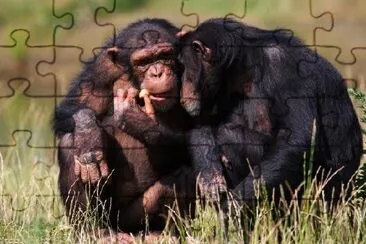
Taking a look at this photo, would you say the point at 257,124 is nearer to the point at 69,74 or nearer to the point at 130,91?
the point at 130,91

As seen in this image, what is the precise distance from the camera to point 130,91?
823 cm

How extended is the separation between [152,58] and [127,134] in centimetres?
51

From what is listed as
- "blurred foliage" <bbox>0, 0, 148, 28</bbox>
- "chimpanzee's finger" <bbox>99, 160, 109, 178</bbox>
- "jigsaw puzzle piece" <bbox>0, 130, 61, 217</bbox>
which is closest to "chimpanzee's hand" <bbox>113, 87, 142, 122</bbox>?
"chimpanzee's finger" <bbox>99, 160, 109, 178</bbox>

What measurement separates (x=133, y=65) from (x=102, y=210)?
90cm

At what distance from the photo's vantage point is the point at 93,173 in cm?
811

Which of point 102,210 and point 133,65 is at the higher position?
point 133,65

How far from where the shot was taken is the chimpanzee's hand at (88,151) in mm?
8117

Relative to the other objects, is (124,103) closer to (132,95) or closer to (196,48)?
(132,95)

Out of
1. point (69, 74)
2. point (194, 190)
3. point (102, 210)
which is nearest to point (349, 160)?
point (194, 190)

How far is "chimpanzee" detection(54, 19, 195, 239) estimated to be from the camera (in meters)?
8.14

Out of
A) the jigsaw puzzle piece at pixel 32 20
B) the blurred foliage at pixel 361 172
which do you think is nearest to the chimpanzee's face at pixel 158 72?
the blurred foliage at pixel 361 172

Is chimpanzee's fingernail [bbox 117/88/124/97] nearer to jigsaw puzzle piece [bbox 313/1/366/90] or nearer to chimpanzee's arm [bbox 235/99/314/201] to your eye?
chimpanzee's arm [bbox 235/99/314/201]

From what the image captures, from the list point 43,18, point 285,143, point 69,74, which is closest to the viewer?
point 285,143

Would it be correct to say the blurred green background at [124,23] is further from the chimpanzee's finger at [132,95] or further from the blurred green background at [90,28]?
the chimpanzee's finger at [132,95]
